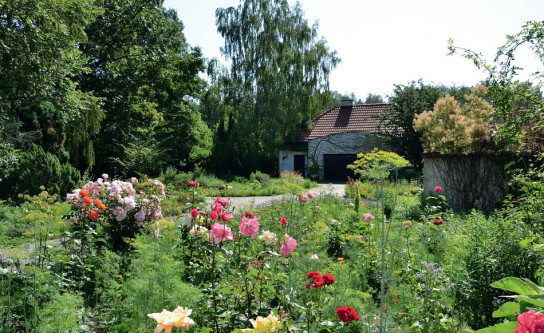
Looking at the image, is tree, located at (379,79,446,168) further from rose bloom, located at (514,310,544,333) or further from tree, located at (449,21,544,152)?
rose bloom, located at (514,310,544,333)

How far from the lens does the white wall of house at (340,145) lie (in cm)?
2497

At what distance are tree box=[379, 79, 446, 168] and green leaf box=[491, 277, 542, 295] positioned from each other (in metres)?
20.0

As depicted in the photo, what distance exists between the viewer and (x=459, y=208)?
11.8 meters

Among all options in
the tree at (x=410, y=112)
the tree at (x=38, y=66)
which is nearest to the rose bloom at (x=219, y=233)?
the tree at (x=38, y=66)

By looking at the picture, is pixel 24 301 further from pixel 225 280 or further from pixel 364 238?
pixel 364 238

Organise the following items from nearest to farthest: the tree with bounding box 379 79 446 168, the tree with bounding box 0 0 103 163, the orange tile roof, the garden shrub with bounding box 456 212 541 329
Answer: the garden shrub with bounding box 456 212 541 329 < the tree with bounding box 0 0 103 163 < the tree with bounding box 379 79 446 168 < the orange tile roof

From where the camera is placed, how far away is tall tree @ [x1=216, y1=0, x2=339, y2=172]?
25484 millimetres

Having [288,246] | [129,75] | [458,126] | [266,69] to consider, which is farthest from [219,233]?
[266,69]

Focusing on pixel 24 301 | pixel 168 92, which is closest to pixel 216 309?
pixel 24 301

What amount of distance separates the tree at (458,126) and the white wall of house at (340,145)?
29.2ft

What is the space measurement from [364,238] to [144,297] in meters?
3.56

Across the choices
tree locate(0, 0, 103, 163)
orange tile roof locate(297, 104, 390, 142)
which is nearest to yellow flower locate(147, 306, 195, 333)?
tree locate(0, 0, 103, 163)

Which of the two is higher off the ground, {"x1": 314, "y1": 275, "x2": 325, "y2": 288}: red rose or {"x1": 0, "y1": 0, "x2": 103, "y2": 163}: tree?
{"x1": 0, "y1": 0, "x2": 103, "y2": 163}: tree

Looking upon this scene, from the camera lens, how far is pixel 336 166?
26.4 metres
